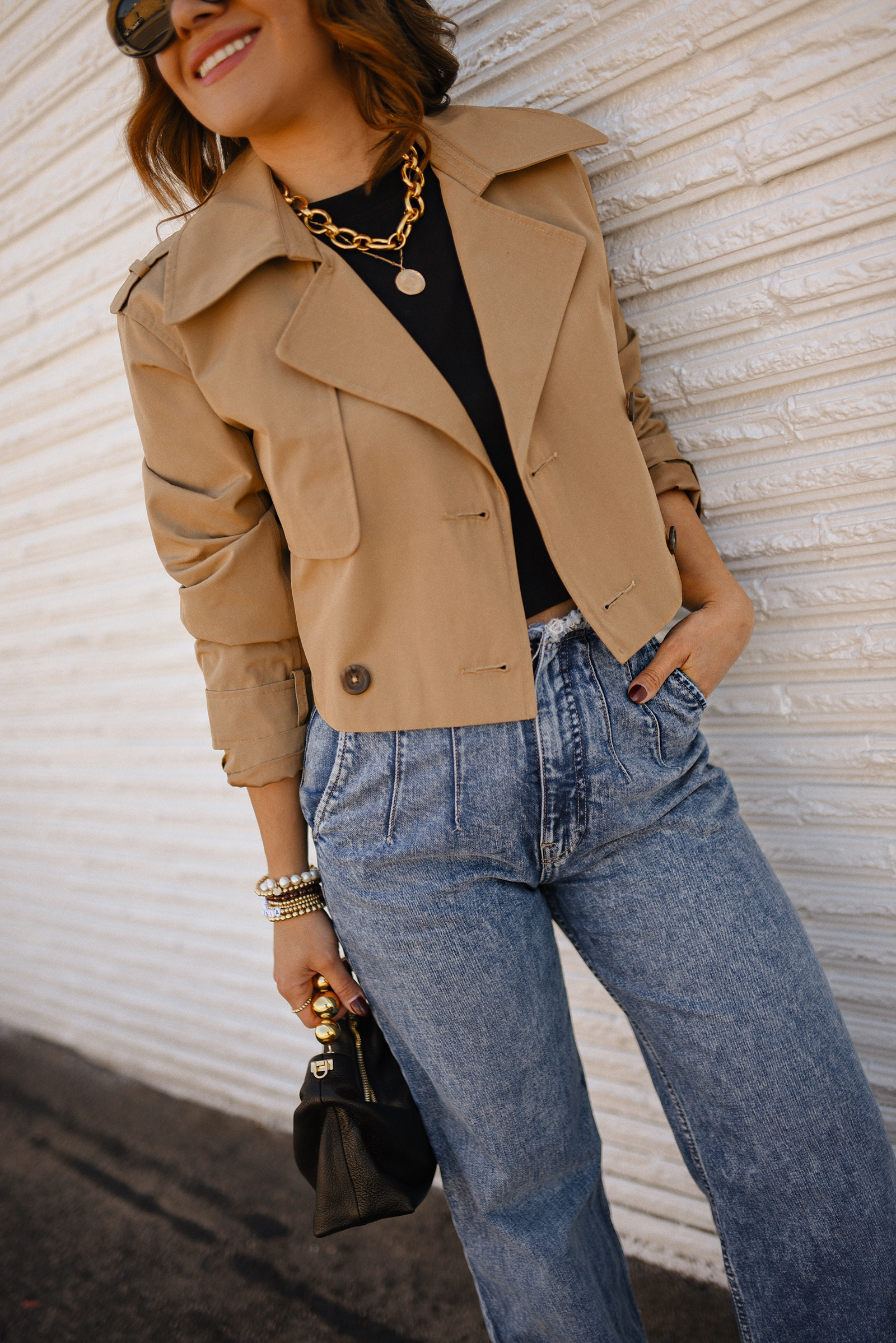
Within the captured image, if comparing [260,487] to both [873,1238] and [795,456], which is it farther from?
[873,1238]

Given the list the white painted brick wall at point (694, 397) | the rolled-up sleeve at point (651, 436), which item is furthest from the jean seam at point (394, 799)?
the white painted brick wall at point (694, 397)

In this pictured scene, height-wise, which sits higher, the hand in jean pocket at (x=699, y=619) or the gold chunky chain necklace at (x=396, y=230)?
the gold chunky chain necklace at (x=396, y=230)

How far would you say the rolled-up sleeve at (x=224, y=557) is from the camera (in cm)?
124

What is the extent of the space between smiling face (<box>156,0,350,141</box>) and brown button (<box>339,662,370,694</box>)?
686 mm

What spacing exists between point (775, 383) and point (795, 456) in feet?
0.38

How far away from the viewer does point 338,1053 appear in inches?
50.9

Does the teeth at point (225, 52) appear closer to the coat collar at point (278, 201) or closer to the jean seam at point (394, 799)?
the coat collar at point (278, 201)

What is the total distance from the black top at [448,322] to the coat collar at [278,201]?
5 cm

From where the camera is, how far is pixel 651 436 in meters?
1.38

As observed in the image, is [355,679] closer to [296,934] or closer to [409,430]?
[409,430]

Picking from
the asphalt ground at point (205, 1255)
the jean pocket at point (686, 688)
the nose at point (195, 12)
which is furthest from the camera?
the asphalt ground at point (205, 1255)

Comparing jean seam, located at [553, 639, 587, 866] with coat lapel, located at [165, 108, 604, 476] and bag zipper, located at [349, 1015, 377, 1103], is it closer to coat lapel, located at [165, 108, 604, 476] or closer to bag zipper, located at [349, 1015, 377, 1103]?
coat lapel, located at [165, 108, 604, 476]

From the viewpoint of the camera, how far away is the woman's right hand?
4.43ft

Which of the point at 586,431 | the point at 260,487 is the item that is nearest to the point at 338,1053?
the point at 260,487
